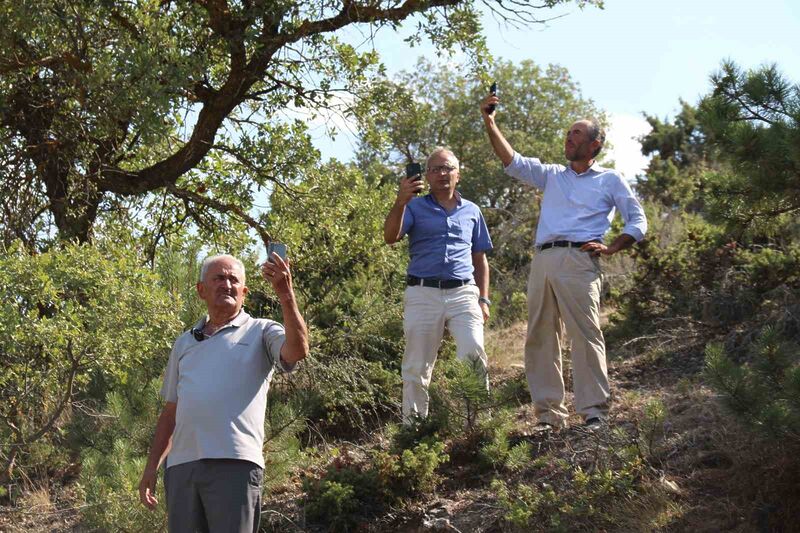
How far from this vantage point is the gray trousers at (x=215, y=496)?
4.27m

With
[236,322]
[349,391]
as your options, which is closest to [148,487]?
[236,322]

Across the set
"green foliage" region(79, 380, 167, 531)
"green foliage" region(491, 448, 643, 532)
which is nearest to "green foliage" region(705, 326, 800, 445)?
"green foliage" region(491, 448, 643, 532)

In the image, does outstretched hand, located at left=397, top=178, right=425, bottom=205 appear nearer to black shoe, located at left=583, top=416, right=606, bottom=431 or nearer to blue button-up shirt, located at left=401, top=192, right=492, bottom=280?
blue button-up shirt, located at left=401, top=192, right=492, bottom=280

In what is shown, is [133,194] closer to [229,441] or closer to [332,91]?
[332,91]

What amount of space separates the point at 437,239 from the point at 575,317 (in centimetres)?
95

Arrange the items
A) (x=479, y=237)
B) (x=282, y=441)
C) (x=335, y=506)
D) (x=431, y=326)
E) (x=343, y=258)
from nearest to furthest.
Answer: (x=335, y=506), (x=431, y=326), (x=479, y=237), (x=282, y=441), (x=343, y=258)

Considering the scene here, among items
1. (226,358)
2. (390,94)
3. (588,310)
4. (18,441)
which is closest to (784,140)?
(588,310)

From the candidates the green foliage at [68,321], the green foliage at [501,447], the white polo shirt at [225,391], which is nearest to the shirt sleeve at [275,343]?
the white polo shirt at [225,391]

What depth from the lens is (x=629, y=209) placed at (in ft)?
21.3

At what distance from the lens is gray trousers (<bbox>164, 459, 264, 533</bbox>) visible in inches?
168

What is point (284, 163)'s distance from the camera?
28.9 ft

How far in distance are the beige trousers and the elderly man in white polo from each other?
202cm

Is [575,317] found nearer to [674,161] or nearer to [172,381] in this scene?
[172,381]

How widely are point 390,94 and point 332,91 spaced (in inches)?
18.6
